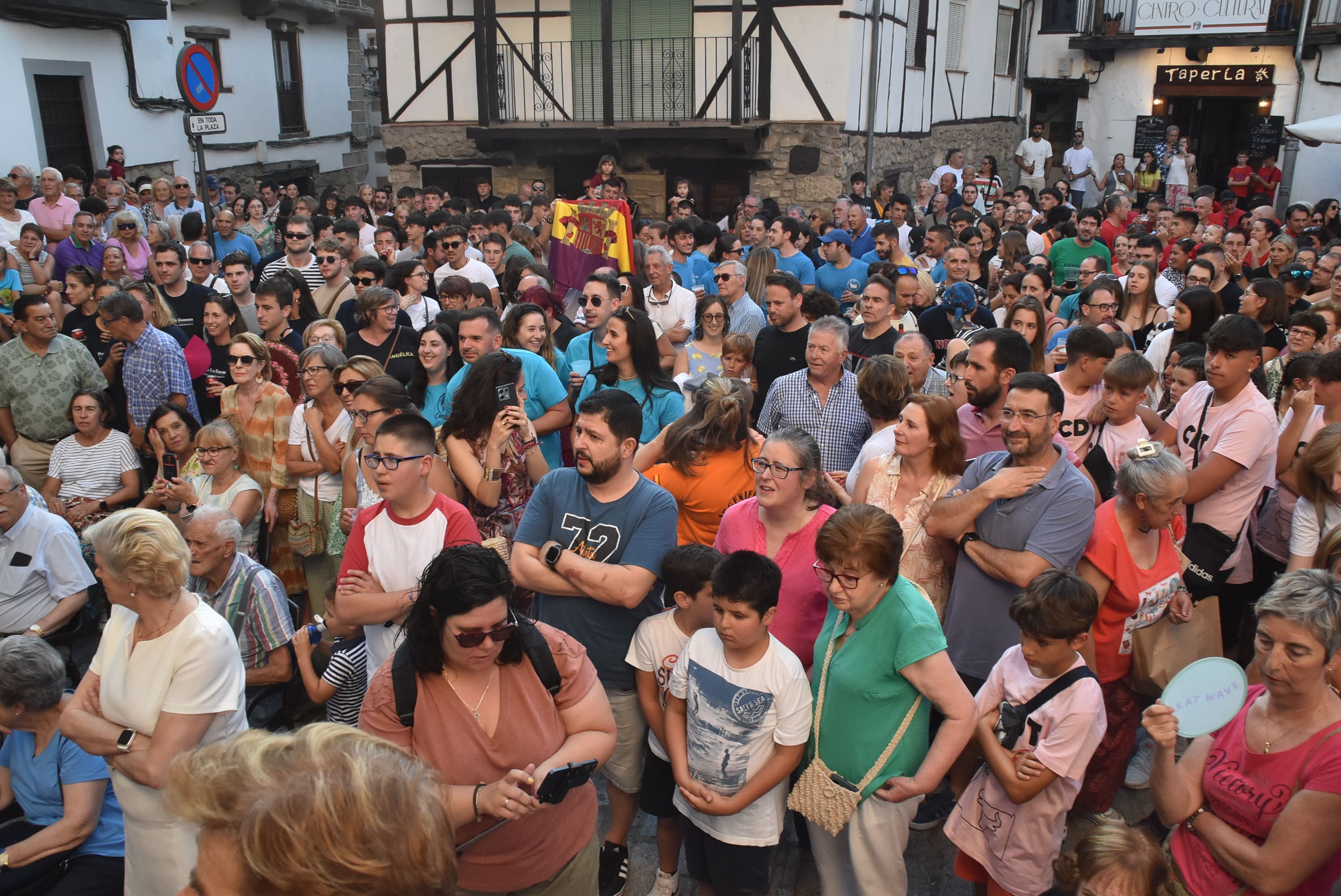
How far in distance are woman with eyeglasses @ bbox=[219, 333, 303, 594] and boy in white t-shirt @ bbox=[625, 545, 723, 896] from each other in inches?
108

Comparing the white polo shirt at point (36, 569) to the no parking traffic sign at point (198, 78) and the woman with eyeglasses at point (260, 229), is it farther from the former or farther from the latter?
the woman with eyeglasses at point (260, 229)

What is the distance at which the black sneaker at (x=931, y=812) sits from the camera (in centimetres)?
406

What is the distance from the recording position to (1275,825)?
8.55 ft

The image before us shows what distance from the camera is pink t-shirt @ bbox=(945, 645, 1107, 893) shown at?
3066 mm

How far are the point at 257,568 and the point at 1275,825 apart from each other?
12.0 ft

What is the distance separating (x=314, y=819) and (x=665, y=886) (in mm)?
2323

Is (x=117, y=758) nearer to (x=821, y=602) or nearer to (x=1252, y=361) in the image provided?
(x=821, y=602)

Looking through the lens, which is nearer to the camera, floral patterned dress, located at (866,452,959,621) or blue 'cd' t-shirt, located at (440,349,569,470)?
floral patterned dress, located at (866,452,959,621)

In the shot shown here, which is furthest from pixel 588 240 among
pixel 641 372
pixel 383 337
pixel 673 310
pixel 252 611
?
pixel 252 611

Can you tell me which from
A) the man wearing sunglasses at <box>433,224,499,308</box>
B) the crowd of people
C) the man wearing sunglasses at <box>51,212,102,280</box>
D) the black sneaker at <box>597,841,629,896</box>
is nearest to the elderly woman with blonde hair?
the crowd of people

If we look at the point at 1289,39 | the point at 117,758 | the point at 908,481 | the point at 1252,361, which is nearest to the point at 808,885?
the point at 908,481

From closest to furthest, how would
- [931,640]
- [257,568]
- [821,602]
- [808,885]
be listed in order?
[931,640]
[821,602]
[808,885]
[257,568]

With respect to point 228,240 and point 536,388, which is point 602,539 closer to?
point 536,388

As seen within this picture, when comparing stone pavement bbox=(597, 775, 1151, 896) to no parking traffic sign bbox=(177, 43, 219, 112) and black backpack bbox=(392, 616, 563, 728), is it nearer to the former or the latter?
black backpack bbox=(392, 616, 563, 728)
